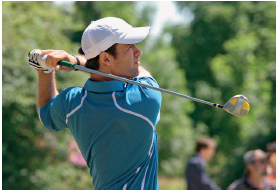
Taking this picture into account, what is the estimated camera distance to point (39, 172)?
9.20 meters

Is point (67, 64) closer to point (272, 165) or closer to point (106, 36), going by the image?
point (106, 36)

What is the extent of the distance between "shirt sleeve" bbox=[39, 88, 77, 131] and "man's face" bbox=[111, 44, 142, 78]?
349mm

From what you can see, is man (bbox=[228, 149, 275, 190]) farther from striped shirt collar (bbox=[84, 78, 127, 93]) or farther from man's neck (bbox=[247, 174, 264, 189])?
striped shirt collar (bbox=[84, 78, 127, 93])

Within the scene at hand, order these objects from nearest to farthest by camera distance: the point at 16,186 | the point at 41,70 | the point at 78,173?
the point at 41,70
the point at 16,186
the point at 78,173

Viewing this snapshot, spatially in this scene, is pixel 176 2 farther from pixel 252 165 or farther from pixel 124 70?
pixel 124 70

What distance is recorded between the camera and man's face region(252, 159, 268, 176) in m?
5.24

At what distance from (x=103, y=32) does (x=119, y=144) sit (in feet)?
2.16

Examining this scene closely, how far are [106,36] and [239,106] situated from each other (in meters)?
0.90

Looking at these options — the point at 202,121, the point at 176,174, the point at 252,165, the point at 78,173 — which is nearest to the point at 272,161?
the point at 252,165

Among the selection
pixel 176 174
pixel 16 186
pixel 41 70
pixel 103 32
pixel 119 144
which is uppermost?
pixel 103 32

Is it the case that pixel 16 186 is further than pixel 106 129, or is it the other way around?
pixel 16 186

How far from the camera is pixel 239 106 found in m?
2.28

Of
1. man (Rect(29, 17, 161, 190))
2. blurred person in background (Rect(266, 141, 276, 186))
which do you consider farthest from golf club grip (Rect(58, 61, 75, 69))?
blurred person in background (Rect(266, 141, 276, 186))

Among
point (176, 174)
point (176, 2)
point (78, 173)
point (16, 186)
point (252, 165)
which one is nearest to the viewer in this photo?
point (252, 165)
